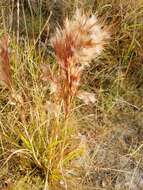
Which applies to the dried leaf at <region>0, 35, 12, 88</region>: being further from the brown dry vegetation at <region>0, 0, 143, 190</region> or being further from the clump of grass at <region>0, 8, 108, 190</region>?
the brown dry vegetation at <region>0, 0, 143, 190</region>

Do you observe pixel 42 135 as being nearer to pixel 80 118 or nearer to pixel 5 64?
pixel 80 118

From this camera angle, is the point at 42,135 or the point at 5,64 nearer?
the point at 5,64

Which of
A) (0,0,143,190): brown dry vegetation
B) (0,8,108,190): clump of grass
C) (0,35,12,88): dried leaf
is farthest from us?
(0,0,143,190): brown dry vegetation

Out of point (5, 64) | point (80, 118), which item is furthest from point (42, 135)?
point (5, 64)

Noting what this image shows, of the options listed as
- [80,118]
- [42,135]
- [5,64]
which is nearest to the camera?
[5,64]

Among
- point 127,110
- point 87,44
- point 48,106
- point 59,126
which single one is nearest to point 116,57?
point 127,110

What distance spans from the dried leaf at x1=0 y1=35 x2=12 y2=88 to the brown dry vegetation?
12cm

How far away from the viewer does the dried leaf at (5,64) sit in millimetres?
1553

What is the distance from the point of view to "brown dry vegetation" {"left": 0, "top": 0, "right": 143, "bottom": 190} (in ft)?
6.79

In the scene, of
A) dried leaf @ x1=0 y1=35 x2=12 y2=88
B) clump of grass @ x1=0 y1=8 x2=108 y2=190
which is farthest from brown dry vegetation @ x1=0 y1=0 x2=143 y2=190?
dried leaf @ x1=0 y1=35 x2=12 y2=88

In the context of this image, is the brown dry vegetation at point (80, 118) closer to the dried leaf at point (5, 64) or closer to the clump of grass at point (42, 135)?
the clump of grass at point (42, 135)

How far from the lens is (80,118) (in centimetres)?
236

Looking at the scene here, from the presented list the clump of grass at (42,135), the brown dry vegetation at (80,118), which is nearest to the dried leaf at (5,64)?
the clump of grass at (42,135)

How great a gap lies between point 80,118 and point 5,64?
2.80ft
